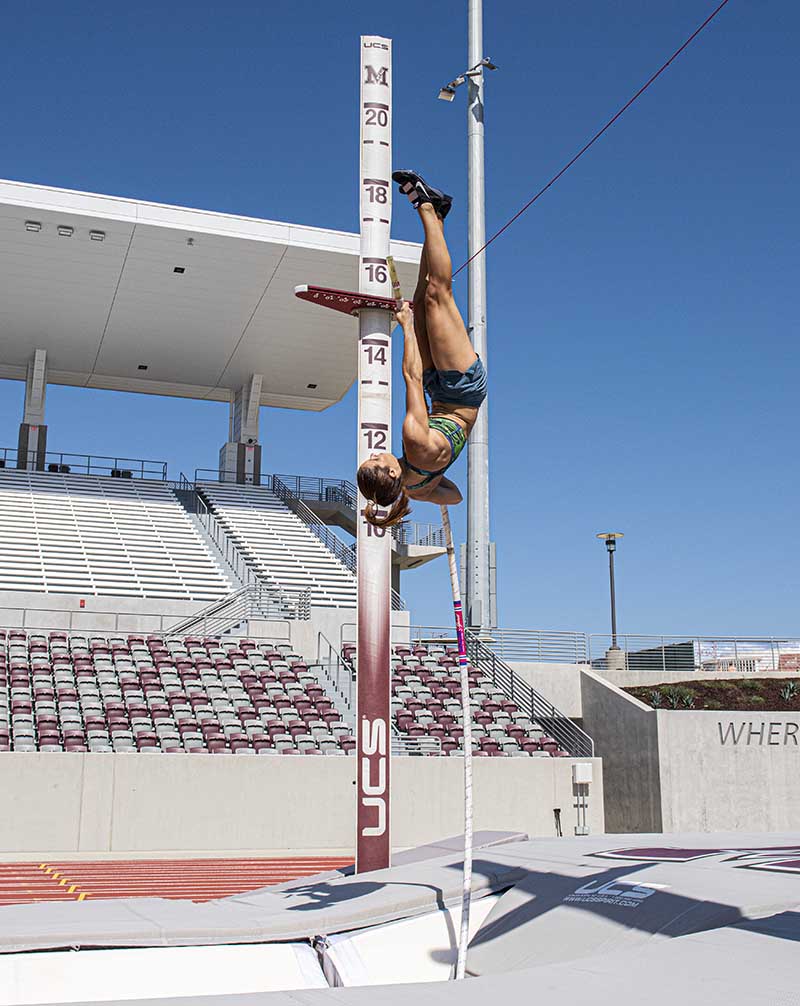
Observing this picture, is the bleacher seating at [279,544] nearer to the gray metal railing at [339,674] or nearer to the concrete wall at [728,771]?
the gray metal railing at [339,674]

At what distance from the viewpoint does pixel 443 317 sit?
5531 millimetres

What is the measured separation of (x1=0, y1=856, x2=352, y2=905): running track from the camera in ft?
33.8

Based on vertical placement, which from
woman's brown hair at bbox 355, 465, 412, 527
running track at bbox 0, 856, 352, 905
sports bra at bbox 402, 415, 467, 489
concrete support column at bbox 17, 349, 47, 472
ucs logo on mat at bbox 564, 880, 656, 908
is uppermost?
concrete support column at bbox 17, 349, 47, 472

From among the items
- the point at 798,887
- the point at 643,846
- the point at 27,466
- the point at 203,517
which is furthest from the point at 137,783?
the point at 27,466

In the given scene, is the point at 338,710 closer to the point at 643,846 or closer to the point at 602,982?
the point at 643,846

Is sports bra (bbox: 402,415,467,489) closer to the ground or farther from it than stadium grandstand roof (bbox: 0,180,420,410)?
closer to the ground

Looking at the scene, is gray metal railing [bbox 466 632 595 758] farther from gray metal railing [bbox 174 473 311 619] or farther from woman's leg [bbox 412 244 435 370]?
woman's leg [bbox 412 244 435 370]

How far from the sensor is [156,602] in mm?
21547

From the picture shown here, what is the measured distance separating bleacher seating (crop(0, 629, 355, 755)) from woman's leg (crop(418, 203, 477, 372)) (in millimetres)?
11117

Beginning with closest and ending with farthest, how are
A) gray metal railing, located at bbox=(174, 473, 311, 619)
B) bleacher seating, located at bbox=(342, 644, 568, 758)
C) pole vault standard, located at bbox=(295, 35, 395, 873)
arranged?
1. pole vault standard, located at bbox=(295, 35, 395, 873)
2. bleacher seating, located at bbox=(342, 644, 568, 758)
3. gray metal railing, located at bbox=(174, 473, 311, 619)

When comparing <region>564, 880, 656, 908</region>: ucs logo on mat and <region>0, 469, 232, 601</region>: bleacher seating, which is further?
<region>0, 469, 232, 601</region>: bleacher seating

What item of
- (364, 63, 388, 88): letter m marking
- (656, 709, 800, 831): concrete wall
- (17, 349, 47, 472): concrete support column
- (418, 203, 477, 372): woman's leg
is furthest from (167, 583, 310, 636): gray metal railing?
(418, 203, 477, 372): woman's leg

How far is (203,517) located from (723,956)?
81.4 feet

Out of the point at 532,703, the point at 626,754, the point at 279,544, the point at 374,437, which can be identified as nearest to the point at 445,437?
the point at 374,437
